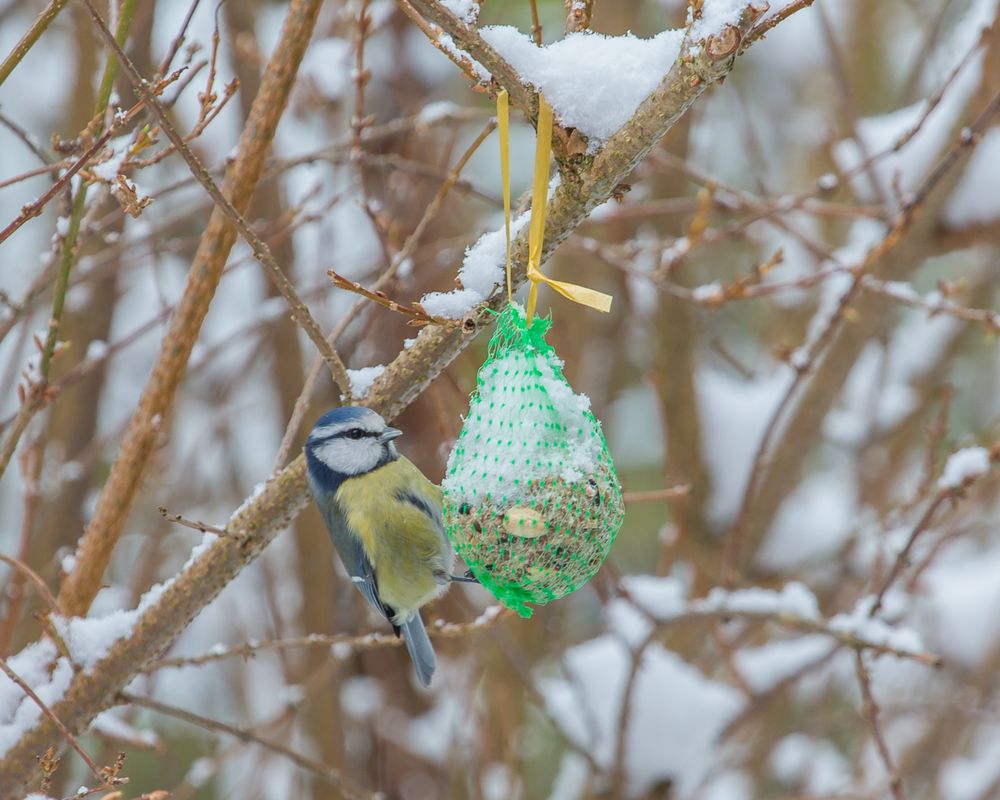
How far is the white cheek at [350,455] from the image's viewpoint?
206 centimetres

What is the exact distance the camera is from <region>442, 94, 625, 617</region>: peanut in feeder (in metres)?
1.78

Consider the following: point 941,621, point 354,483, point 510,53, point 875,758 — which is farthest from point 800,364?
point 875,758

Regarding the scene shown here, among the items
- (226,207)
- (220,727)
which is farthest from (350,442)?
(226,207)

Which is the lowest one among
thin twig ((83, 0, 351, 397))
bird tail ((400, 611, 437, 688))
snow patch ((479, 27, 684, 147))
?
bird tail ((400, 611, 437, 688))

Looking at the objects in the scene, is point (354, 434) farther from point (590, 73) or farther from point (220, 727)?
point (590, 73)

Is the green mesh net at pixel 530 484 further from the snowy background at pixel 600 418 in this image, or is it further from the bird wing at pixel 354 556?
the bird wing at pixel 354 556

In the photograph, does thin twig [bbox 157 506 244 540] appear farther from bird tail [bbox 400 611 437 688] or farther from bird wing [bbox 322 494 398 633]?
bird tail [bbox 400 611 437 688]

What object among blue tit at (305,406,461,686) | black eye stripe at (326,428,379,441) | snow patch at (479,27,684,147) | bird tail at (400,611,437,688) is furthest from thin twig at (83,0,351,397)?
bird tail at (400,611,437,688)

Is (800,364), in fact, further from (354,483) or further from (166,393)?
(166,393)

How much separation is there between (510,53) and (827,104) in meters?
5.61

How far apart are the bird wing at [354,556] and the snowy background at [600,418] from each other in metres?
0.18

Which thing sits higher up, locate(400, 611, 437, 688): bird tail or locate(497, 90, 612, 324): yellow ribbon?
locate(497, 90, 612, 324): yellow ribbon

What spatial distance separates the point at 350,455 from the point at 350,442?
99 mm

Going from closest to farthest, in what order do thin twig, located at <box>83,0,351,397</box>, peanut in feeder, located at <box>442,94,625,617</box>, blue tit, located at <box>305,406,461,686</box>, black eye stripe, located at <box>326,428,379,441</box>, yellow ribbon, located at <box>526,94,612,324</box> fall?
thin twig, located at <box>83,0,351,397</box>, yellow ribbon, located at <box>526,94,612,324</box>, peanut in feeder, located at <box>442,94,625,617</box>, black eye stripe, located at <box>326,428,379,441</box>, blue tit, located at <box>305,406,461,686</box>
